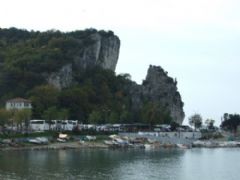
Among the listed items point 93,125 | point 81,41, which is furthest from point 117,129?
point 81,41

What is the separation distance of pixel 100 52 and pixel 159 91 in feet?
80.3

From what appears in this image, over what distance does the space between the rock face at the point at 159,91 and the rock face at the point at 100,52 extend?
52.2ft

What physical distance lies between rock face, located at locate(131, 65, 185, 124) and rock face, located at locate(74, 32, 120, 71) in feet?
52.2

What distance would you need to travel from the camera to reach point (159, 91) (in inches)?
6747

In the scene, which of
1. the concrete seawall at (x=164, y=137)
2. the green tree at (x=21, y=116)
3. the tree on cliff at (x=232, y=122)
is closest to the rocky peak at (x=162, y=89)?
the tree on cliff at (x=232, y=122)

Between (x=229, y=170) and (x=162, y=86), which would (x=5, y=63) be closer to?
(x=162, y=86)

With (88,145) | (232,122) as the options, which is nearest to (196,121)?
(232,122)

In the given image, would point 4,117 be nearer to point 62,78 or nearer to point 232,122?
point 62,78

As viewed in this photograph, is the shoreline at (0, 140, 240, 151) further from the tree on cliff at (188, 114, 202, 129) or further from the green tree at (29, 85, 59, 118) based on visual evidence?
the tree on cliff at (188, 114, 202, 129)

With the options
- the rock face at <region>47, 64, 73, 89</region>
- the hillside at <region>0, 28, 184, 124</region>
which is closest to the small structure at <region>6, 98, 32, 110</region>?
the hillside at <region>0, 28, 184, 124</region>

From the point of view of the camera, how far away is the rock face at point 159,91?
168 metres

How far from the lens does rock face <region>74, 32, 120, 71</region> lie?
16988 centimetres

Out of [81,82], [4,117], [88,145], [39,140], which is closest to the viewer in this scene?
[39,140]

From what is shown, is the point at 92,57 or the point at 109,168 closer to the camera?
the point at 109,168
